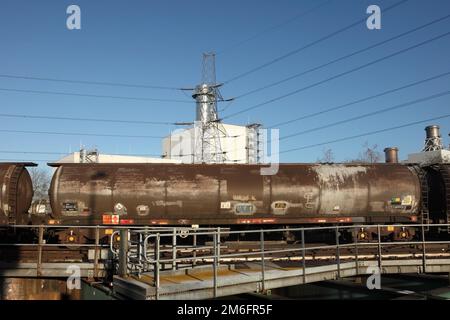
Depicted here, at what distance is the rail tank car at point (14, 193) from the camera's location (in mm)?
16641

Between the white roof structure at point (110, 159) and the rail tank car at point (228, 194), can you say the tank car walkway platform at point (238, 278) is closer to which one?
the rail tank car at point (228, 194)

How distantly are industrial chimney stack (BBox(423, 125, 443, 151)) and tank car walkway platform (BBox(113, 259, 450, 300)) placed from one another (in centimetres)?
7031

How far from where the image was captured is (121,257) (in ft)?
32.0

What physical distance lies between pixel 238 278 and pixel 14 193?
36.4 feet

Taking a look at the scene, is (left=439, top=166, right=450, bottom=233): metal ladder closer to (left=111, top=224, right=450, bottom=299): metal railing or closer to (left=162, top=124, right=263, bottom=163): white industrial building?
(left=111, top=224, right=450, bottom=299): metal railing

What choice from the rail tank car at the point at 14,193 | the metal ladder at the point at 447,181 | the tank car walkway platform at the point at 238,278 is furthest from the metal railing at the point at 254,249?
the rail tank car at the point at 14,193

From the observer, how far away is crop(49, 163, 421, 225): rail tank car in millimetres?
16984

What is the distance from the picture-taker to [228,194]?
17344 millimetres

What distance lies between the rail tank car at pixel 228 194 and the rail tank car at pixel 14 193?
4.76 ft
